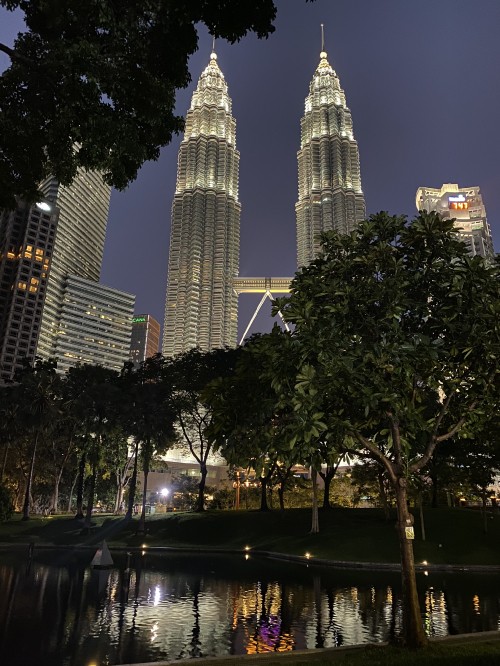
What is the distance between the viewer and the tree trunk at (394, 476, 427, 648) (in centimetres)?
1455

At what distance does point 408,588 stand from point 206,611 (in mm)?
10340

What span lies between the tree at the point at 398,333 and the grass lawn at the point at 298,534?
28.6 m

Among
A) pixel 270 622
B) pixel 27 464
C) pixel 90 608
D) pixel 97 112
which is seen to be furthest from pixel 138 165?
pixel 27 464

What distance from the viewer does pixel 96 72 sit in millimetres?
13695

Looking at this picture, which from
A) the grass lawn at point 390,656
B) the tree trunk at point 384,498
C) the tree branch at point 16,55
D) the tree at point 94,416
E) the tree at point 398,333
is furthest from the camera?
the tree at point 94,416

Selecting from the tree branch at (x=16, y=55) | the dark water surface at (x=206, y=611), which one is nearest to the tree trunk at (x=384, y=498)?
the dark water surface at (x=206, y=611)

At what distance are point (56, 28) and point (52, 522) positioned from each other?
69418 millimetres

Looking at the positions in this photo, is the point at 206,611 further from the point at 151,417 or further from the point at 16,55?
the point at 151,417

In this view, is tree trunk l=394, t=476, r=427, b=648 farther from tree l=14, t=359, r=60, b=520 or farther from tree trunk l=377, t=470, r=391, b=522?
tree l=14, t=359, r=60, b=520

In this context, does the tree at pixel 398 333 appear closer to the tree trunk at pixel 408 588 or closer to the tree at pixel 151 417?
the tree trunk at pixel 408 588

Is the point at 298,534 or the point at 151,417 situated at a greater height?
the point at 151,417

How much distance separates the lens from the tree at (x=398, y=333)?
47.7 ft

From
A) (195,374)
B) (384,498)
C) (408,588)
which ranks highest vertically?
(195,374)

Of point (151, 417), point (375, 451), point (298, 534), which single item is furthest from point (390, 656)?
point (151, 417)
